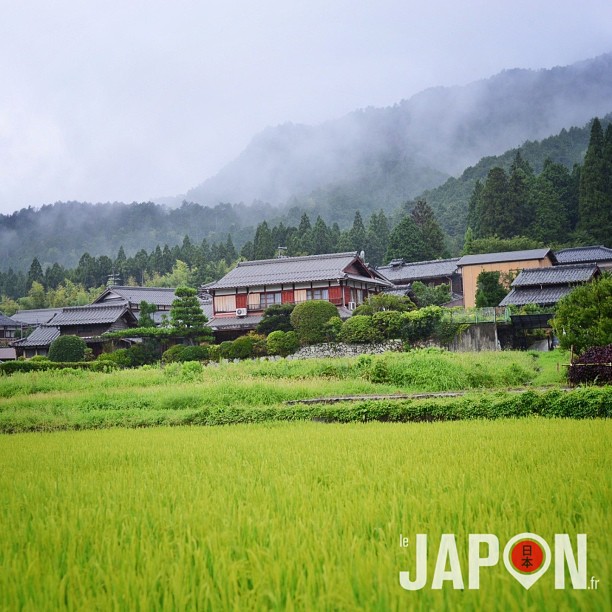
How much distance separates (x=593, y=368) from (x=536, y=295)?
62.4 ft

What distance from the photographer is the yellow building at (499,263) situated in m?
42.4

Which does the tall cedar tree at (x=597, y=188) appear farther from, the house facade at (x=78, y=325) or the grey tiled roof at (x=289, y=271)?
the house facade at (x=78, y=325)

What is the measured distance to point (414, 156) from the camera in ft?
413

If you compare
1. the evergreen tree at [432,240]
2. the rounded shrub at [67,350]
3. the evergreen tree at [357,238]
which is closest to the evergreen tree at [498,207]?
the evergreen tree at [432,240]

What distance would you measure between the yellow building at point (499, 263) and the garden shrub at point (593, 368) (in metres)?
26.7

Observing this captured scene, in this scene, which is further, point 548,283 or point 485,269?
point 485,269

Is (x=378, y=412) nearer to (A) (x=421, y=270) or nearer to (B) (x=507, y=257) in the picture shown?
(B) (x=507, y=257)

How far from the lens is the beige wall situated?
139 feet

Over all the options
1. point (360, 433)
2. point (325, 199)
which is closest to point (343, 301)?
point (360, 433)

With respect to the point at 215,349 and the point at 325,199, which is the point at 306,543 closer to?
the point at 215,349

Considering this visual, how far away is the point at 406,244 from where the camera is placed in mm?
56562

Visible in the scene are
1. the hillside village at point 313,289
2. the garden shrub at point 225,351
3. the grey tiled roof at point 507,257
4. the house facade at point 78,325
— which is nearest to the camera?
the garden shrub at point 225,351

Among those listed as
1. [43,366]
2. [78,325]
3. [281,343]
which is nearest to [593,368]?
[281,343]

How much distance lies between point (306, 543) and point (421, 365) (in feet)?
52.1
